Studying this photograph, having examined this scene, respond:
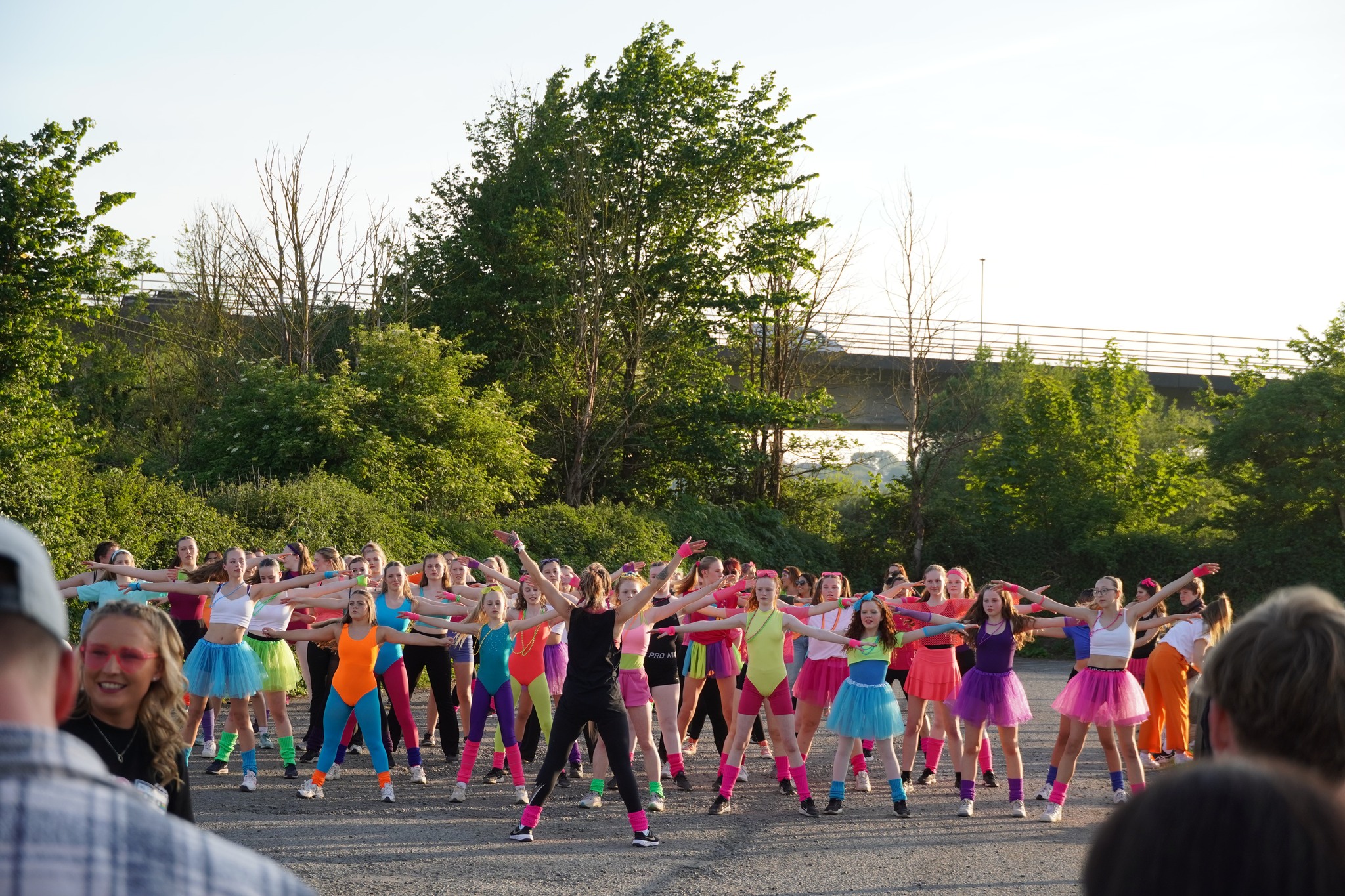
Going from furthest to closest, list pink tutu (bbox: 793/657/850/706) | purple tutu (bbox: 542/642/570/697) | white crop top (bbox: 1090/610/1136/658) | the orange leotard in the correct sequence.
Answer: purple tutu (bbox: 542/642/570/697)
pink tutu (bbox: 793/657/850/706)
white crop top (bbox: 1090/610/1136/658)
the orange leotard

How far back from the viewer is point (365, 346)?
2564cm

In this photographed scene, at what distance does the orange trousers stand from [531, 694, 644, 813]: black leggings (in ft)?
21.3

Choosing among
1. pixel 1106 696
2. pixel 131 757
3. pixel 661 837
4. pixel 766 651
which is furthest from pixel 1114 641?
pixel 131 757

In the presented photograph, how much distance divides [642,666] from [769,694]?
3.71ft

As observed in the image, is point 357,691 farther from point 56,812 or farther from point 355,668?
point 56,812

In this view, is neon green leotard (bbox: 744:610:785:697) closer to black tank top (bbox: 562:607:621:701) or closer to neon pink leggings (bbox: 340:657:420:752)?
black tank top (bbox: 562:607:621:701)

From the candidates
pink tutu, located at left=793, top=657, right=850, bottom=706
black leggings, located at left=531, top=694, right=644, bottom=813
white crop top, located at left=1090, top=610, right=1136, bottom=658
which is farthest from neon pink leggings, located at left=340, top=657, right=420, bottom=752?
white crop top, located at left=1090, top=610, right=1136, bottom=658

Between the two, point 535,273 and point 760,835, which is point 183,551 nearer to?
point 760,835

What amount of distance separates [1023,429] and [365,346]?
18273 mm

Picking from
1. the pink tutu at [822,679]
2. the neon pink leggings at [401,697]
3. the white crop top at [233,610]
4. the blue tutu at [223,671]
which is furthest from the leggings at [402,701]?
the pink tutu at [822,679]

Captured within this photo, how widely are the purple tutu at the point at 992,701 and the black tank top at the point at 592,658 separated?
3373 millimetres

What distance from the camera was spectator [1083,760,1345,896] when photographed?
135cm

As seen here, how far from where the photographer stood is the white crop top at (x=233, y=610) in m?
11.4

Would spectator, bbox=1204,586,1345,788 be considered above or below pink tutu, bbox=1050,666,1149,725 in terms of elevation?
above
